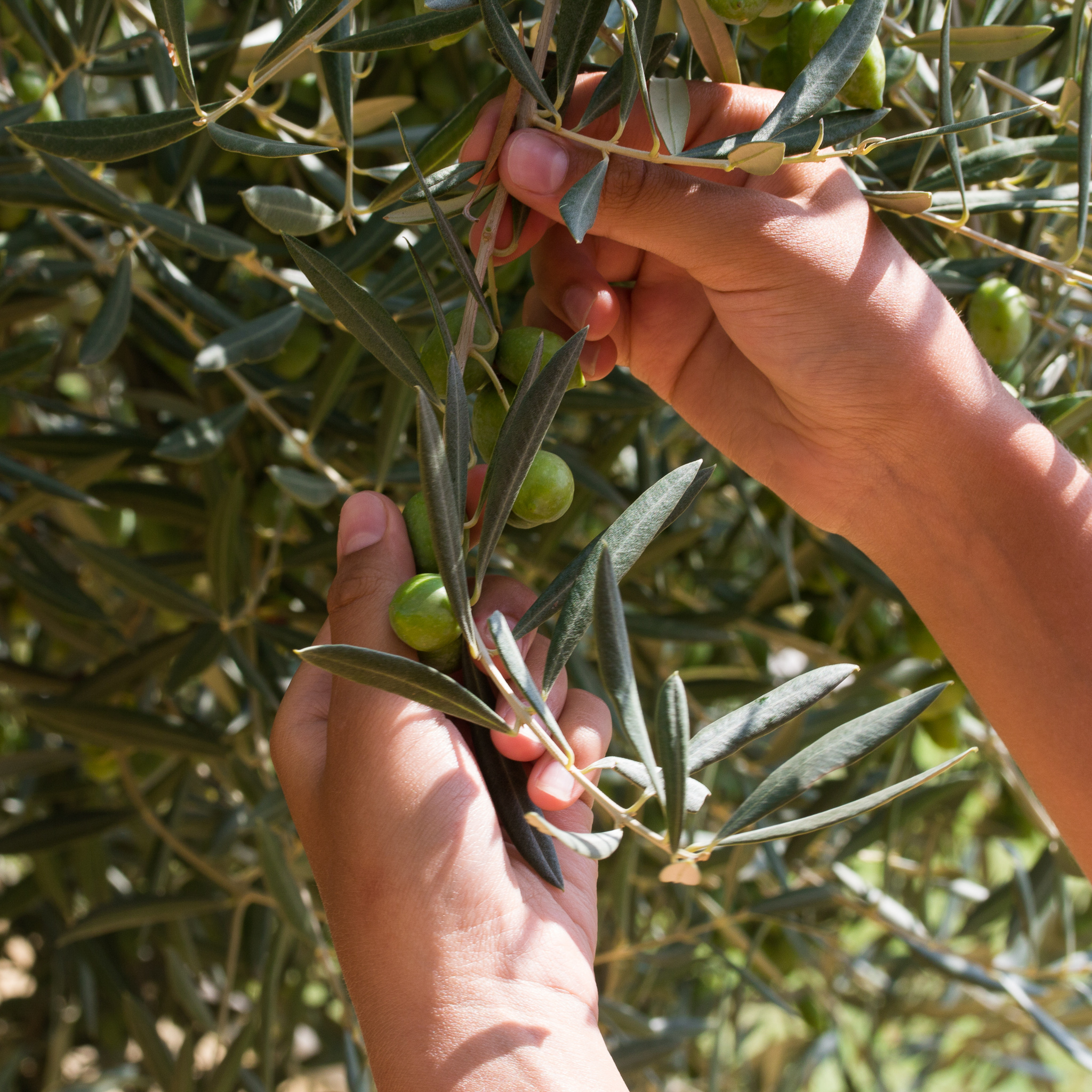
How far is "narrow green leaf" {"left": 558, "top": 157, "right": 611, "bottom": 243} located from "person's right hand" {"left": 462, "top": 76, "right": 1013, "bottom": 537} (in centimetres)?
8

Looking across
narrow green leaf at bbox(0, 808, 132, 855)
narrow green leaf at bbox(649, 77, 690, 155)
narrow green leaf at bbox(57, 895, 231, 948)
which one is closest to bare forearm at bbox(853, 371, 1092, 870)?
narrow green leaf at bbox(649, 77, 690, 155)

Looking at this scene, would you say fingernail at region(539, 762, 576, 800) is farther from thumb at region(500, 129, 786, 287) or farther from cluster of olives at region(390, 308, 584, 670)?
thumb at region(500, 129, 786, 287)

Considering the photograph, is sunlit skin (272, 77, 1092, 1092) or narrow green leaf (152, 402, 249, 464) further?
narrow green leaf (152, 402, 249, 464)

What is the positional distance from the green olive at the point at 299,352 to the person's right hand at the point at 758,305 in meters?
0.46

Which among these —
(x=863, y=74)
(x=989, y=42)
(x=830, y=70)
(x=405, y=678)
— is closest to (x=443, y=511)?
(x=405, y=678)

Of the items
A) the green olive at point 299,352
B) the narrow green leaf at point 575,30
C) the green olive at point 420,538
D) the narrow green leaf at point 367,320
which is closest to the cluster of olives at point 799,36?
the narrow green leaf at point 575,30

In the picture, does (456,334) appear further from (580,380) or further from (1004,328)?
(1004,328)

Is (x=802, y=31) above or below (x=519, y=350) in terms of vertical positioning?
above

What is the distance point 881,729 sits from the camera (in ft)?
2.02

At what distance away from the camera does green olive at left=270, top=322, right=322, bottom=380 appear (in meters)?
1.38

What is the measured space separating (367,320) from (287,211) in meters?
0.22

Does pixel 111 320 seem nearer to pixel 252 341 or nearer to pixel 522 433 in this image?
pixel 252 341

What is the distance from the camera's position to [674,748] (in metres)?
0.56

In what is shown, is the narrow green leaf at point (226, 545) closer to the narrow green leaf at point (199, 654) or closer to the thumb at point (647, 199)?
the narrow green leaf at point (199, 654)
